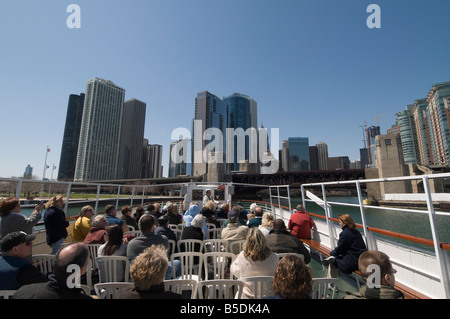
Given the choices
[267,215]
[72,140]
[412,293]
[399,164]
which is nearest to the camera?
[412,293]

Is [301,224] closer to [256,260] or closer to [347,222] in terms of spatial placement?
[347,222]

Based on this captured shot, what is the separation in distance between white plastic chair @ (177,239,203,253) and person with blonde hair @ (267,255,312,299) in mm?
2300

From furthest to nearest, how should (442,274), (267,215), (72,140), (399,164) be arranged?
(72,140), (399,164), (267,215), (442,274)

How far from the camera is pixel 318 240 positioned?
5484 mm

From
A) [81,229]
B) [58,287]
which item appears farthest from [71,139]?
[58,287]

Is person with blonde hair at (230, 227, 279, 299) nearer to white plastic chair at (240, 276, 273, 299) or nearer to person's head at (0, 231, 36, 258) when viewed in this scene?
white plastic chair at (240, 276, 273, 299)

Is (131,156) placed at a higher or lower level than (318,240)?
higher

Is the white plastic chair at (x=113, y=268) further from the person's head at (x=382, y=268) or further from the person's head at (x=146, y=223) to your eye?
the person's head at (x=382, y=268)

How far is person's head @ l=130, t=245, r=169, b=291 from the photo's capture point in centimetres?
155

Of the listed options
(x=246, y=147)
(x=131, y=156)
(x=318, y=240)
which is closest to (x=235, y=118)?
(x=246, y=147)

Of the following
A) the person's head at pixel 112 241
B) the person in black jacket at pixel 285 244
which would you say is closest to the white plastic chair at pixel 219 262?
the person in black jacket at pixel 285 244

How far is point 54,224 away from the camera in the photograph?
13.0 feet
